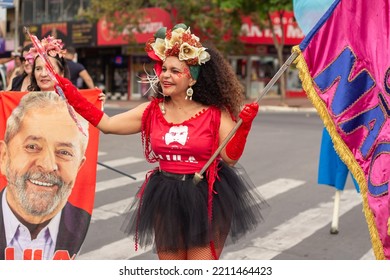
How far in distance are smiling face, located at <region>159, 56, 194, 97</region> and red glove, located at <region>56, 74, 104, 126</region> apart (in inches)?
21.6

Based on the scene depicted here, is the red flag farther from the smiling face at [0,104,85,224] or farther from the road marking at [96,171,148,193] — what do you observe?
the road marking at [96,171,148,193]

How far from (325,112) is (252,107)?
1.76 ft

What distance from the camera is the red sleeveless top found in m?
3.79

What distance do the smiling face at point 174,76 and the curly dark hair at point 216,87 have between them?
116 millimetres

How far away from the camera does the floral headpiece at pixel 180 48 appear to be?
3.77 m

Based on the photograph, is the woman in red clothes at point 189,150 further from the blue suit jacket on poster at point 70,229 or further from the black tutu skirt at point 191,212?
the blue suit jacket on poster at point 70,229

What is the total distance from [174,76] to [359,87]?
1.15 metres

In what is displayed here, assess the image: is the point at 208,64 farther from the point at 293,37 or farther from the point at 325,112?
the point at 293,37

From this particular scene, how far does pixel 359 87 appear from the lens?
369cm

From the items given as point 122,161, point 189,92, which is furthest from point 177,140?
point 122,161

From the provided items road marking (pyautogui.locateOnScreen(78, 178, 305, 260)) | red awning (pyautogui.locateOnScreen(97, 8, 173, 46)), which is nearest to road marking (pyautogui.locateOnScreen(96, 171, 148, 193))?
road marking (pyautogui.locateOnScreen(78, 178, 305, 260))

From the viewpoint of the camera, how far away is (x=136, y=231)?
402 cm

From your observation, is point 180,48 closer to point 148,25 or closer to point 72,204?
point 72,204

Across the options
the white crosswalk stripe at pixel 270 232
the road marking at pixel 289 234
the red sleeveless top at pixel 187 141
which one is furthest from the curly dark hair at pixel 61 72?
the road marking at pixel 289 234
